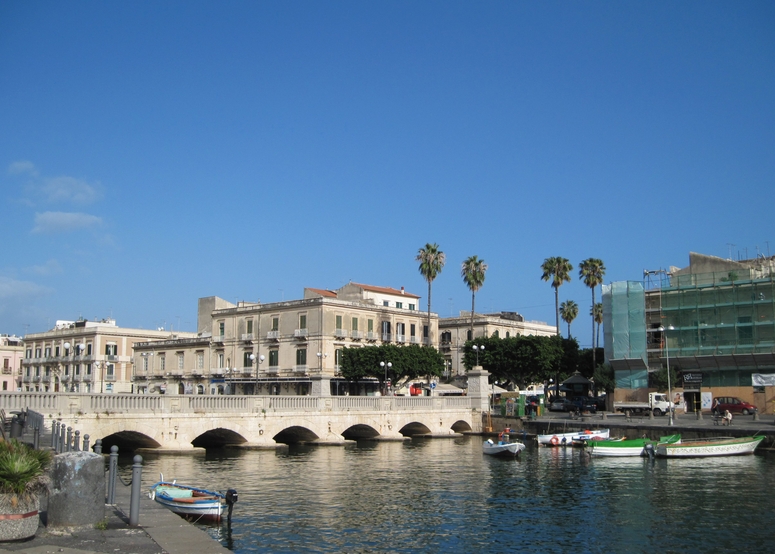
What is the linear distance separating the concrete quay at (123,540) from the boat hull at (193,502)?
6974mm

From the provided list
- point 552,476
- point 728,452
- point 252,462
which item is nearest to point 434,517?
point 552,476

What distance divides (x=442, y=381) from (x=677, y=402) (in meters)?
37.7

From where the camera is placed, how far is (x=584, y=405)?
240 feet

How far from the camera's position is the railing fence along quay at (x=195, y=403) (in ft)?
121

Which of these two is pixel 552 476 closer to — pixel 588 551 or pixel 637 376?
pixel 588 551

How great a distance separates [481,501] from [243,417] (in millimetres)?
20690

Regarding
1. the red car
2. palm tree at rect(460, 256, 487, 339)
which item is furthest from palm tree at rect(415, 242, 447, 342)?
the red car

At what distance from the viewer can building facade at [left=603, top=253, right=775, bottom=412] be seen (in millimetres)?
63594

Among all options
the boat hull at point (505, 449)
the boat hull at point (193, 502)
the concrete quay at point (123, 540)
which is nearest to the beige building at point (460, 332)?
the boat hull at point (505, 449)

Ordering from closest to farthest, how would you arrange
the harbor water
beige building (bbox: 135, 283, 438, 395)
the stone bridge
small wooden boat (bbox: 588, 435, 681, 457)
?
the harbor water, the stone bridge, small wooden boat (bbox: 588, 435, 681, 457), beige building (bbox: 135, 283, 438, 395)

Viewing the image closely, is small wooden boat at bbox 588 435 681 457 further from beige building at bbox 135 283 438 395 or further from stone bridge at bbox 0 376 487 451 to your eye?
beige building at bbox 135 283 438 395

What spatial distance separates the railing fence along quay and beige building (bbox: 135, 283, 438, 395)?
22463 mm

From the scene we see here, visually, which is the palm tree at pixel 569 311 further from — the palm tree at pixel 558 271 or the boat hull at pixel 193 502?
the boat hull at pixel 193 502

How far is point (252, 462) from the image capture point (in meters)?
40.3
